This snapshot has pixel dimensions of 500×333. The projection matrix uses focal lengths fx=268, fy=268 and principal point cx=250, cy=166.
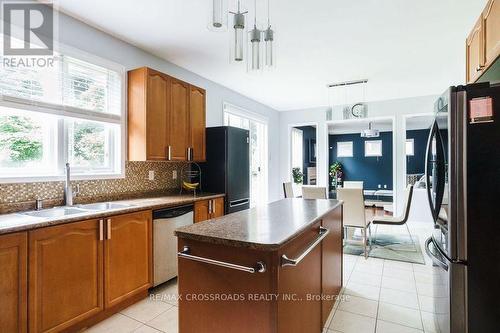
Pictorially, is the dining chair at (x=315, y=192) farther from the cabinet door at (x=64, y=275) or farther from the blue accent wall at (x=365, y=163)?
the blue accent wall at (x=365, y=163)

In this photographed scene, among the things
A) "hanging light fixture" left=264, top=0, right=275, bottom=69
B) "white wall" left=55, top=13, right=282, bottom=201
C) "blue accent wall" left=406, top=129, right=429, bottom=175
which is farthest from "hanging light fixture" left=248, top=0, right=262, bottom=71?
"blue accent wall" left=406, top=129, right=429, bottom=175

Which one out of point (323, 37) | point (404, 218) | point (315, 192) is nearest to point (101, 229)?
point (315, 192)

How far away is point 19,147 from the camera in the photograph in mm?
2273

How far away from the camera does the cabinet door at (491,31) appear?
1893 millimetres

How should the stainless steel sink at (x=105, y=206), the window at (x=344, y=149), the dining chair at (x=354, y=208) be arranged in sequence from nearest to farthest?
1. the stainless steel sink at (x=105, y=206)
2. the dining chair at (x=354, y=208)
3. the window at (x=344, y=149)

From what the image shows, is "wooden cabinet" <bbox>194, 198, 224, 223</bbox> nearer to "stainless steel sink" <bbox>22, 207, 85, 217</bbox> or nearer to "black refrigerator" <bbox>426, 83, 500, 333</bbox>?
"stainless steel sink" <bbox>22, 207, 85, 217</bbox>

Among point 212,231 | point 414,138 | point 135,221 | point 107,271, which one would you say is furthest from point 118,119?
point 414,138

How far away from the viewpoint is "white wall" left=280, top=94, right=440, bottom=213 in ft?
18.1

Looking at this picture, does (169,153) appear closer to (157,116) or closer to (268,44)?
(157,116)

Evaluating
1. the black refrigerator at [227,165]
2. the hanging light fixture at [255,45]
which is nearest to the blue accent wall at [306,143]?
the black refrigerator at [227,165]

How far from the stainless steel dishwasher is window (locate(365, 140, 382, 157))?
8800 millimetres

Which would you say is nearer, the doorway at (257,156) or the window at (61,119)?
the window at (61,119)

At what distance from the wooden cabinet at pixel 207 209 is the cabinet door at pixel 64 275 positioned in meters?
1.13

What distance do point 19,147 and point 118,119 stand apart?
918 mm
